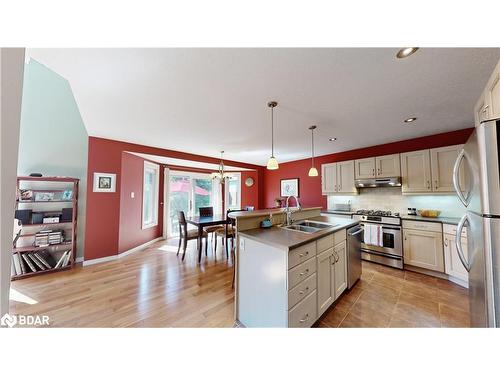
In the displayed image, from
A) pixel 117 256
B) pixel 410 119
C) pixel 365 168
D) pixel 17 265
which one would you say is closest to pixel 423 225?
pixel 365 168

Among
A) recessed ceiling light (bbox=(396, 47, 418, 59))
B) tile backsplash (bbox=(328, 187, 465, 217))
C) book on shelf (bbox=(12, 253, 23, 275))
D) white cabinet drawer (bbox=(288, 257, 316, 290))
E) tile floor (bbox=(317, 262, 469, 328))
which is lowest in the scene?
tile floor (bbox=(317, 262, 469, 328))

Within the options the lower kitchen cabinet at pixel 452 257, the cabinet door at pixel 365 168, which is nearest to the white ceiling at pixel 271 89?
the cabinet door at pixel 365 168

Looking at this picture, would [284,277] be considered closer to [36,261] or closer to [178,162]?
[36,261]

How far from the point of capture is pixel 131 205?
3.64 metres

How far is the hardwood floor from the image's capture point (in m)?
1.68

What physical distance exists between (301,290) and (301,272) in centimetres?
15

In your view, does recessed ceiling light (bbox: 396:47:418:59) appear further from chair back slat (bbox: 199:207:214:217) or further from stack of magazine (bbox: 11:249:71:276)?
stack of magazine (bbox: 11:249:71:276)

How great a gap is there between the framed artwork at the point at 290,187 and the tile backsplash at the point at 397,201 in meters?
1.08

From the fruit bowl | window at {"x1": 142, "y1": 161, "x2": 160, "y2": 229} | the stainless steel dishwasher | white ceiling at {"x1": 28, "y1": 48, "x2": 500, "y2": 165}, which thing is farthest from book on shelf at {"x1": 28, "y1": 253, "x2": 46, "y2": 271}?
the fruit bowl

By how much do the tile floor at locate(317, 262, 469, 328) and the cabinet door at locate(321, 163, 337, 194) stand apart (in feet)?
6.60
